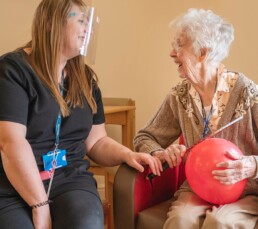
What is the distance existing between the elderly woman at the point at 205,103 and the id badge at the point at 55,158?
0.40 m

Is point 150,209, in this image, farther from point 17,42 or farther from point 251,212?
point 17,42

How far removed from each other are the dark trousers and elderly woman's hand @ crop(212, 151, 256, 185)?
0.44 meters

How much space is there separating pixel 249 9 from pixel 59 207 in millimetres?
1705

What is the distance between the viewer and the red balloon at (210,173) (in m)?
1.22

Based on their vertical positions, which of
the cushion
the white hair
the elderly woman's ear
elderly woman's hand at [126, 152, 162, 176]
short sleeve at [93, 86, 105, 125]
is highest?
the white hair

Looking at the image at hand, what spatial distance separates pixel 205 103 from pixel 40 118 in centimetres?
72

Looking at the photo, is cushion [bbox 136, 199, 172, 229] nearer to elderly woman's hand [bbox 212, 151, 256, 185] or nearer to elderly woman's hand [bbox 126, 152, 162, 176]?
elderly woman's hand [bbox 126, 152, 162, 176]

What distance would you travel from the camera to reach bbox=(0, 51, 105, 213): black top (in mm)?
1157

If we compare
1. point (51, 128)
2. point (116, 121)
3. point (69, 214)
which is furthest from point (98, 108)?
point (116, 121)

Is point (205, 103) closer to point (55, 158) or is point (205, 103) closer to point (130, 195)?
point (130, 195)

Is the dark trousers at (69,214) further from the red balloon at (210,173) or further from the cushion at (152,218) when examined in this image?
the red balloon at (210,173)

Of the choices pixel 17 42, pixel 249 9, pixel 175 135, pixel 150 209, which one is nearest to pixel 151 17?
pixel 249 9

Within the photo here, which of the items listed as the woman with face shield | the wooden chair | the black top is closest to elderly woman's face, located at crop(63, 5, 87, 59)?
the woman with face shield

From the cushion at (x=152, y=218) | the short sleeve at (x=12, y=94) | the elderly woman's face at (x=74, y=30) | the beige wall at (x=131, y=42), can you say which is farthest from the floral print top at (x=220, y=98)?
the beige wall at (x=131, y=42)
